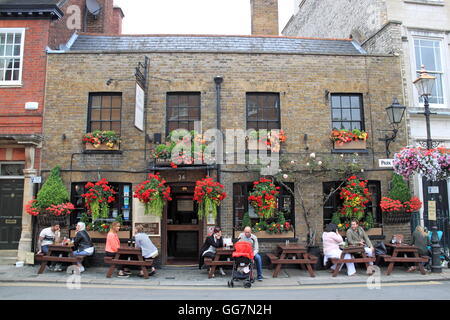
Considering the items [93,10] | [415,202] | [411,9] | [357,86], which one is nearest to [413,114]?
[357,86]

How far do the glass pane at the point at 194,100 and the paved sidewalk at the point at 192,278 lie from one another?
557 cm

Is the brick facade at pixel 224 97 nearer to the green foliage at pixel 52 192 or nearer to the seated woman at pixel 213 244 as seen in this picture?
the green foliage at pixel 52 192

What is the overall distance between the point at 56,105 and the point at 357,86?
10.5 m

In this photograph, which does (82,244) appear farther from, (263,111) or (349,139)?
(349,139)

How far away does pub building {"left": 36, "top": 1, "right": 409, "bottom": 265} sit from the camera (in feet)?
39.8

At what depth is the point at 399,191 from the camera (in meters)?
11.9

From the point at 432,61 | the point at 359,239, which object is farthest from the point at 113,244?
the point at 432,61

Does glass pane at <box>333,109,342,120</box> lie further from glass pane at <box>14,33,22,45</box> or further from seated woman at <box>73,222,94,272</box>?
glass pane at <box>14,33,22,45</box>

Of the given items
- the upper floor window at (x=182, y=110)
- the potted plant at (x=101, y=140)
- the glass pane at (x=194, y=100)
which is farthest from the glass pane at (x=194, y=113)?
the potted plant at (x=101, y=140)

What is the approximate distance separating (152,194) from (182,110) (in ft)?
11.0

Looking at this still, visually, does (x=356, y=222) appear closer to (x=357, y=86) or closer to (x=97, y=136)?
(x=357, y=86)

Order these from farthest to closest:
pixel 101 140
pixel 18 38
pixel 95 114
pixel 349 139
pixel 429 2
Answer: pixel 429 2, pixel 18 38, pixel 95 114, pixel 349 139, pixel 101 140

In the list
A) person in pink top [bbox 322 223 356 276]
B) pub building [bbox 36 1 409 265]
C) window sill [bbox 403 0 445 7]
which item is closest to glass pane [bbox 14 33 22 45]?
pub building [bbox 36 1 409 265]

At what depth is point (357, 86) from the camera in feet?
42.4
